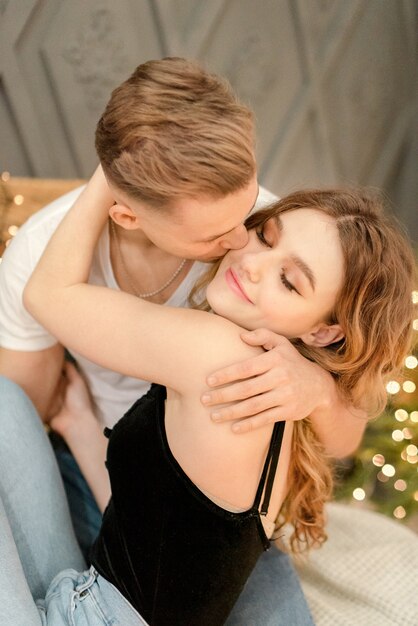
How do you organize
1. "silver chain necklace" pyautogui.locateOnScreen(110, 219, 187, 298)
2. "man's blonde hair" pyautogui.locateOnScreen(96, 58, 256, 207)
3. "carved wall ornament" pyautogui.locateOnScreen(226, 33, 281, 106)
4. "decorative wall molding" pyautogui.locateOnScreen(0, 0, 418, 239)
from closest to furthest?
"man's blonde hair" pyautogui.locateOnScreen(96, 58, 256, 207)
"silver chain necklace" pyautogui.locateOnScreen(110, 219, 187, 298)
"decorative wall molding" pyautogui.locateOnScreen(0, 0, 418, 239)
"carved wall ornament" pyautogui.locateOnScreen(226, 33, 281, 106)

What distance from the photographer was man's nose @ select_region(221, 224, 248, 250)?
1124 mm

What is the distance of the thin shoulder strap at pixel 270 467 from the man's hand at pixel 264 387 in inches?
1.1

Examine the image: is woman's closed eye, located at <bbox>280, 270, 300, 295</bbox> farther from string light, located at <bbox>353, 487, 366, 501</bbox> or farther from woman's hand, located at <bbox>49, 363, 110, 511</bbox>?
string light, located at <bbox>353, 487, 366, 501</bbox>

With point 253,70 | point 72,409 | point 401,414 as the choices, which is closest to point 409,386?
point 401,414

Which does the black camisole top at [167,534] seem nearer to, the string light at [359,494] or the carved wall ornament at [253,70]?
the string light at [359,494]

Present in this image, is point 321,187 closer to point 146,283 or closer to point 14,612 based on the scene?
point 146,283

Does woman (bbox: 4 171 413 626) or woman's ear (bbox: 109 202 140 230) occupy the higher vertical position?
woman's ear (bbox: 109 202 140 230)

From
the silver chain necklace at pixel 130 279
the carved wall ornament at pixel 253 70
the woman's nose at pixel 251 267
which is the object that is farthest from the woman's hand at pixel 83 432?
the carved wall ornament at pixel 253 70

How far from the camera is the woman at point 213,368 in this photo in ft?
3.48

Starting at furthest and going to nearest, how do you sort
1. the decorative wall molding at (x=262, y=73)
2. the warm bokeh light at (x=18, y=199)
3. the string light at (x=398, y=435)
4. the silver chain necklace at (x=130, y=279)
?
the decorative wall molding at (x=262, y=73) → the string light at (x=398, y=435) → the warm bokeh light at (x=18, y=199) → the silver chain necklace at (x=130, y=279)

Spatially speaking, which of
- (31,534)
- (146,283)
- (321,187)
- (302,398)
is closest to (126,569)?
(31,534)

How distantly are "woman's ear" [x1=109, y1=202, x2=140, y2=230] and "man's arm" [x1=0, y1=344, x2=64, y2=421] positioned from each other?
451 millimetres

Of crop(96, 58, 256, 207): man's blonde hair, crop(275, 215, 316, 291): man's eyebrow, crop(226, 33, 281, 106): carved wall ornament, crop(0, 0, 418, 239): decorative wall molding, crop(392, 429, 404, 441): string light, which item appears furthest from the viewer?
crop(226, 33, 281, 106): carved wall ornament

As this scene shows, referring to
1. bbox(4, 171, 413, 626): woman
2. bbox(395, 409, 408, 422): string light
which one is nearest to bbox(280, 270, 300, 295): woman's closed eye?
bbox(4, 171, 413, 626): woman
